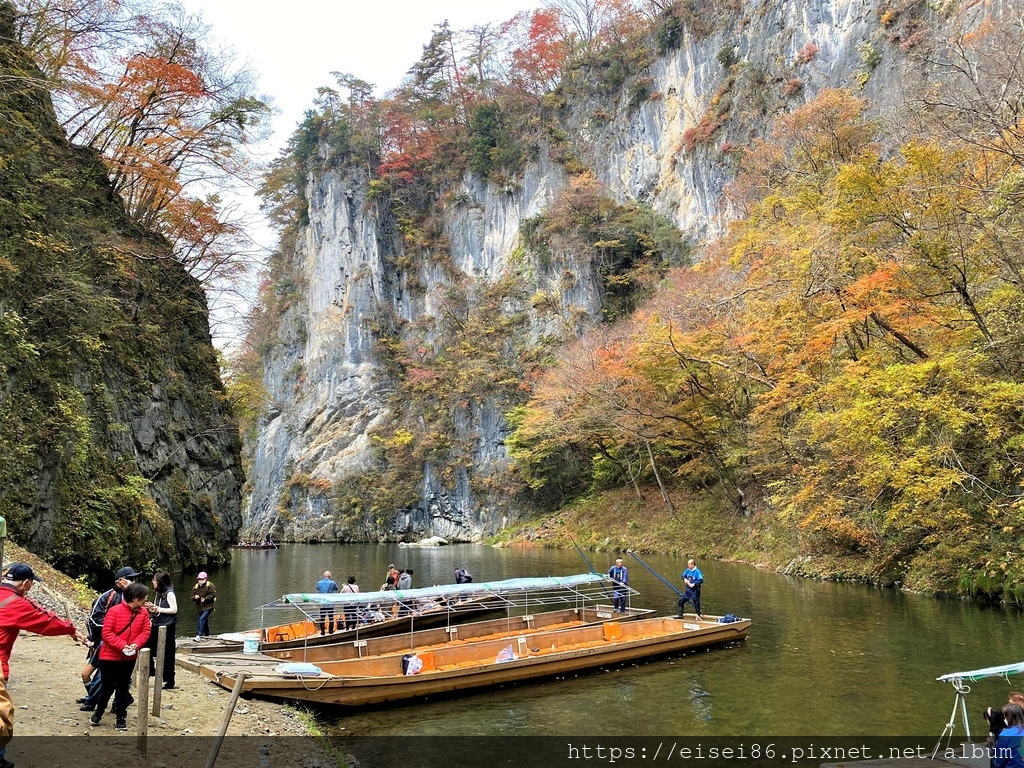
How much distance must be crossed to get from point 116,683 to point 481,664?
570 cm

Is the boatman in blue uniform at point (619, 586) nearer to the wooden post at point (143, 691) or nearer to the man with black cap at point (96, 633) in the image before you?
the man with black cap at point (96, 633)

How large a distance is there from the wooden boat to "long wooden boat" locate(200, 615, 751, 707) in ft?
3.57

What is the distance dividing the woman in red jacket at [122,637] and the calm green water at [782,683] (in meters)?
3.35

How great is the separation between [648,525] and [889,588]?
55.7ft

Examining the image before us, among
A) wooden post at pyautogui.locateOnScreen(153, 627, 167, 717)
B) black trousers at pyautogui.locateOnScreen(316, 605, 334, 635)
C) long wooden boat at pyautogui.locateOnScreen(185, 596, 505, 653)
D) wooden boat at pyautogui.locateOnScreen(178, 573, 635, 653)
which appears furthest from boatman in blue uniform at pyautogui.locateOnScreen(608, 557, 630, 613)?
wooden post at pyautogui.locateOnScreen(153, 627, 167, 717)

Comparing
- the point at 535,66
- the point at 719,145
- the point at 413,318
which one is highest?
the point at 535,66

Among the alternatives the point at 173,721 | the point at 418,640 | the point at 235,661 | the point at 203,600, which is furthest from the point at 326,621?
the point at 173,721

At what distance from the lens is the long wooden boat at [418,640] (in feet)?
36.3

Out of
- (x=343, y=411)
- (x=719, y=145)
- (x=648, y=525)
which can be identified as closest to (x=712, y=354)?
(x=648, y=525)

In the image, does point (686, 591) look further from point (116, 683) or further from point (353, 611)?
point (116, 683)

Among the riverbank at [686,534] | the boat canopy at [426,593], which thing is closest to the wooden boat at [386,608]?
the boat canopy at [426,593]

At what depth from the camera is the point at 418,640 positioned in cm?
1321

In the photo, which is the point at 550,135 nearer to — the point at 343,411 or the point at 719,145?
the point at 719,145

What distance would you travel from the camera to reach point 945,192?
16.7m
